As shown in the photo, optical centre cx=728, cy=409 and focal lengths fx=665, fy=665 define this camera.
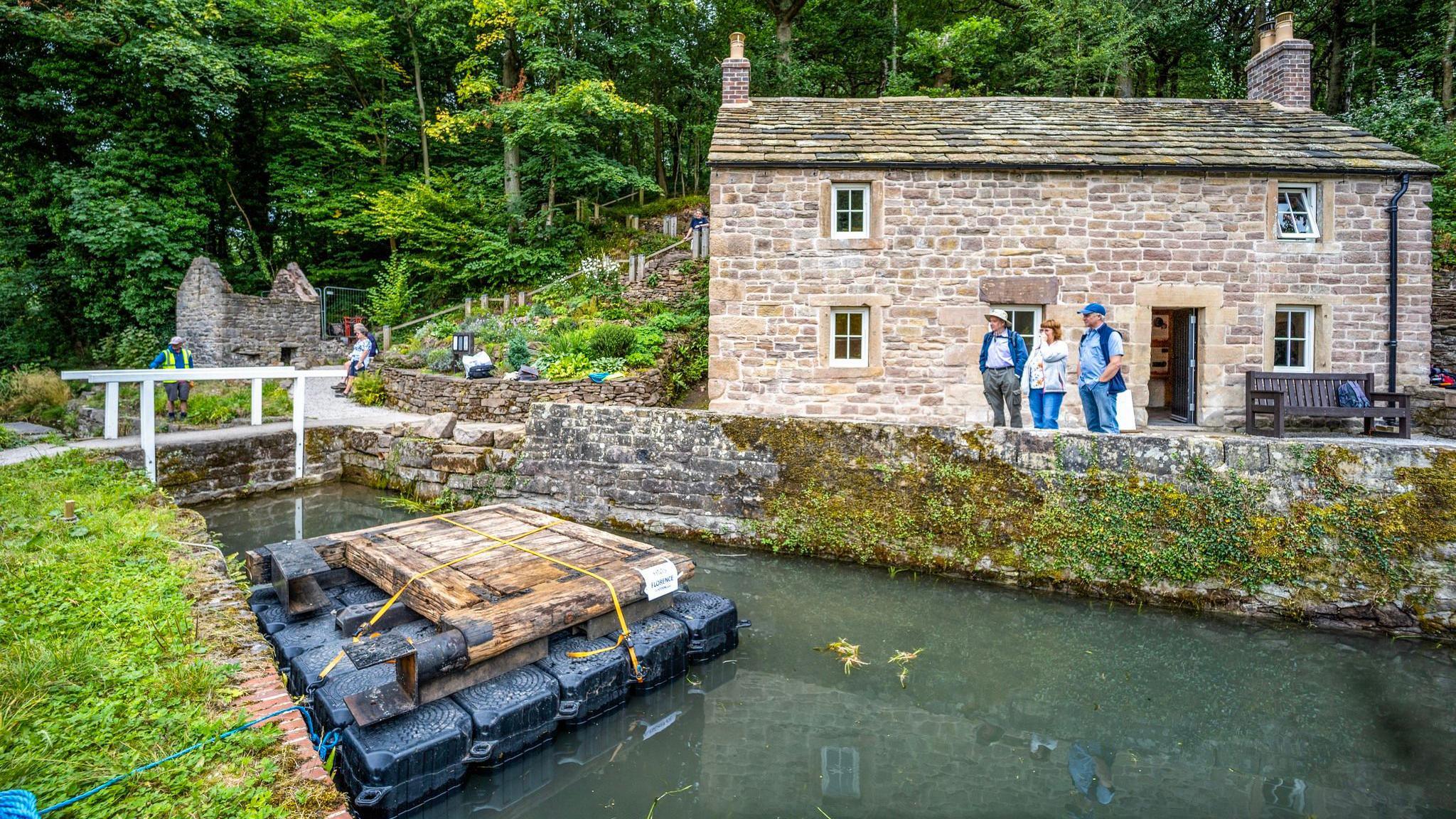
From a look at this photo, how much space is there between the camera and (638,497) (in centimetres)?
878

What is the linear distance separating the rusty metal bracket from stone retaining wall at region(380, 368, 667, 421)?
674 cm

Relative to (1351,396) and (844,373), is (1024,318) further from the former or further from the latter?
(1351,396)

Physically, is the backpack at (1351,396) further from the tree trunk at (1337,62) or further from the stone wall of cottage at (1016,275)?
the tree trunk at (1337,62)

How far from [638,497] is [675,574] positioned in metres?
3.39

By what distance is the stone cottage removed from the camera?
35.8 feet

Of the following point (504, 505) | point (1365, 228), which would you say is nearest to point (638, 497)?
point (504, 505)

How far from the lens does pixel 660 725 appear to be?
15.3ft

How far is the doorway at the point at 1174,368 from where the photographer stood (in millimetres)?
11359

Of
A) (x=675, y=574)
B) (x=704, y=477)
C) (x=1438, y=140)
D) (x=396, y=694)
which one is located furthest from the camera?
(x=1438, y=140)

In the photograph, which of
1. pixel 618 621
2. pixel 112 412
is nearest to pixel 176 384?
pixel 112 412

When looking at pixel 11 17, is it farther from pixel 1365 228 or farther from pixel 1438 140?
pixel 1438 140

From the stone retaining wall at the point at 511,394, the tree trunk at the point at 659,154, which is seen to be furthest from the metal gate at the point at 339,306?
the tree trunk at the point at 659,154

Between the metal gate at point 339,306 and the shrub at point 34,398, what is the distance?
691 centimetres

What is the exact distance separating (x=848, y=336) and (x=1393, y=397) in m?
7.88
